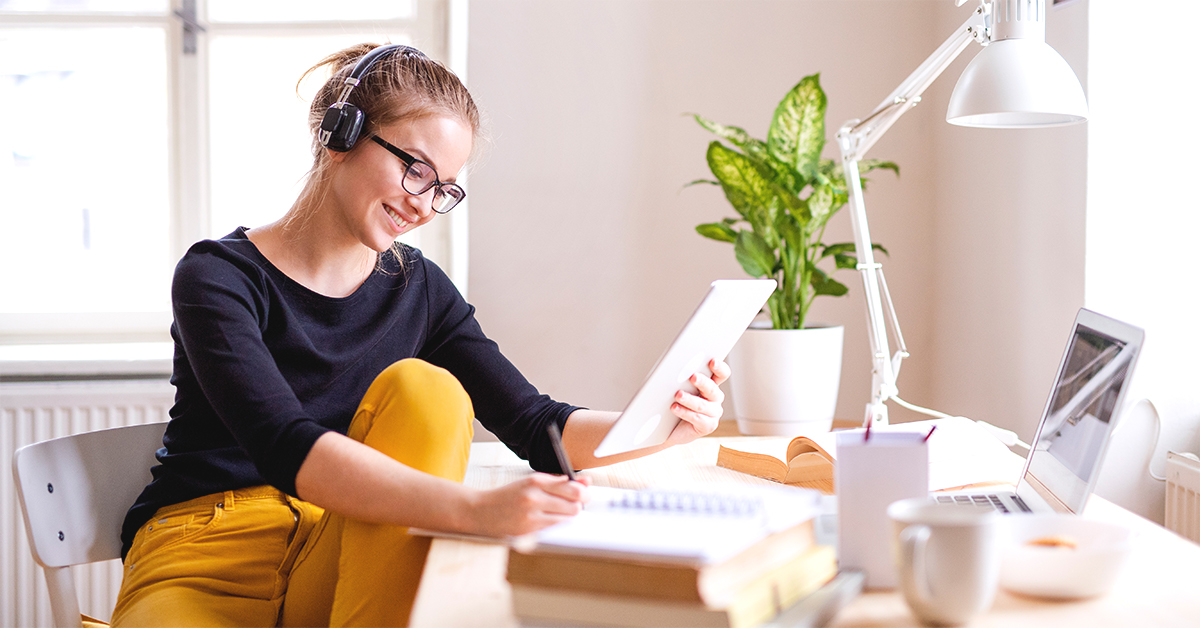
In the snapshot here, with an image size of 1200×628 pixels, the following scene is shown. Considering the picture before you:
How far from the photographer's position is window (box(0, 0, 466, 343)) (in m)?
2.03

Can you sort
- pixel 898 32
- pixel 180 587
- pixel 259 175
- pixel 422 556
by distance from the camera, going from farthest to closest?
pixel 259 175 → pixel 898 32 → pixel 180 587 → pixel 422 556

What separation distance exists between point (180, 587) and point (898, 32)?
170cm

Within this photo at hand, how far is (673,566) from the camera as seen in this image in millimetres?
507

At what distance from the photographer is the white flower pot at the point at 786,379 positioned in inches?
57.8

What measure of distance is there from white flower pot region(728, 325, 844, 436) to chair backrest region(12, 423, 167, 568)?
898mm

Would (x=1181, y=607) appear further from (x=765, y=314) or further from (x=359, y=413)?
(x=765, y=314)

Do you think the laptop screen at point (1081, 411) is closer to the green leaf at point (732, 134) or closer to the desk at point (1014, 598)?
the desk at point (1014, 598)

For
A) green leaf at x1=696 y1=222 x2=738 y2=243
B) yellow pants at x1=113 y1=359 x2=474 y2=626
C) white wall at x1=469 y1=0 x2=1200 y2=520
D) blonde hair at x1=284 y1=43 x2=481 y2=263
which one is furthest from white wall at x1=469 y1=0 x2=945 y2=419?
yellow pants at x1=113 y1=359 x2=474 y2=626

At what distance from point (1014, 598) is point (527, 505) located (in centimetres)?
35

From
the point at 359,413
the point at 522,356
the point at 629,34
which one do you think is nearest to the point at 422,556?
the point at 359,413

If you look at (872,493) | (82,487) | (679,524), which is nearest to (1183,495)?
(872,493)

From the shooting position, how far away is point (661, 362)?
32.2 inches

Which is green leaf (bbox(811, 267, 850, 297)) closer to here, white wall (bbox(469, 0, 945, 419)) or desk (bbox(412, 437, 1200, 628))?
white wall (bbox(469, 0, 945, 419))

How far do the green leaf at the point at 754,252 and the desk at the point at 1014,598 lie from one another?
0.77 m
